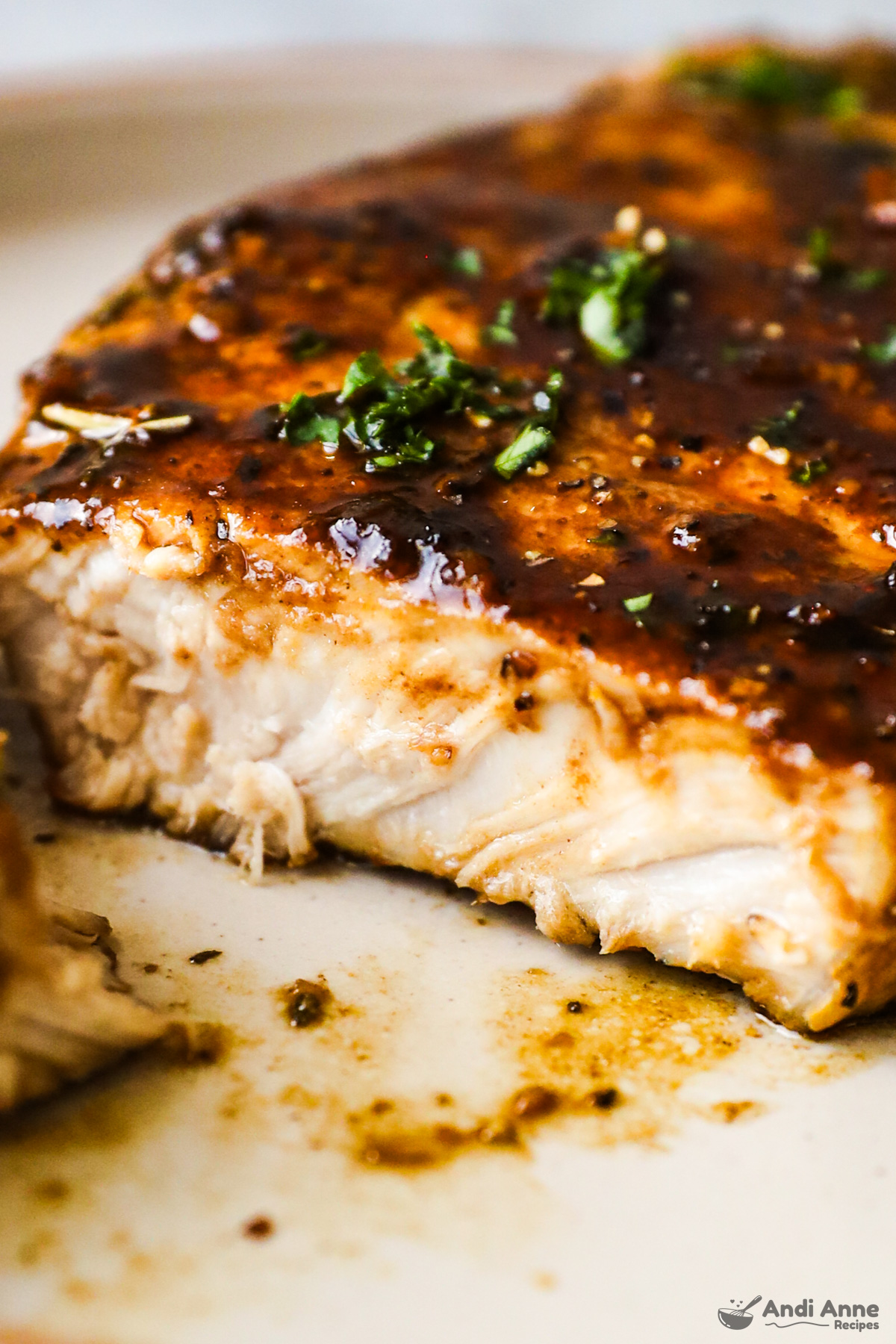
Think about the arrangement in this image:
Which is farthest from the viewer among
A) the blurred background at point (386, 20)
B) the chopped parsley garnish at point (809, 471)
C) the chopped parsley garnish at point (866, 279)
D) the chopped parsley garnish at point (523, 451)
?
the blurred background at point (386, 20)

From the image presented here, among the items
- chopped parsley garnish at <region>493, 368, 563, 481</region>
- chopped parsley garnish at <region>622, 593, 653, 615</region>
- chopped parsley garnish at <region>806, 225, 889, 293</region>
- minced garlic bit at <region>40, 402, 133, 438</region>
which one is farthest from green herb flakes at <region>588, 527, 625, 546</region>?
chopped parsley garnish at <region>806, 225, 889, 293</region>

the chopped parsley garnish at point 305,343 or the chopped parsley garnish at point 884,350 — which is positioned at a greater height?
the chopped parsley garnish at point 305,343

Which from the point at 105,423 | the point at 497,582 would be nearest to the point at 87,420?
the point at 105,423

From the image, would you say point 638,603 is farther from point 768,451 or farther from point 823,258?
point 823,258

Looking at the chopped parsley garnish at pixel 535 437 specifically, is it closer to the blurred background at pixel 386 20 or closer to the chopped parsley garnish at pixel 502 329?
the chopped parsley garnish at pixel 502 329

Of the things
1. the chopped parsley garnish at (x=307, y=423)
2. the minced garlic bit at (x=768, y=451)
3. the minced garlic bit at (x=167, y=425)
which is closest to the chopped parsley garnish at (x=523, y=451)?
the chopped parsley garnish at (x=307, y=423)

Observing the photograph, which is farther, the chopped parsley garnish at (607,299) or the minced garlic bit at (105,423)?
the chopped parsley garnish at (607,299)
